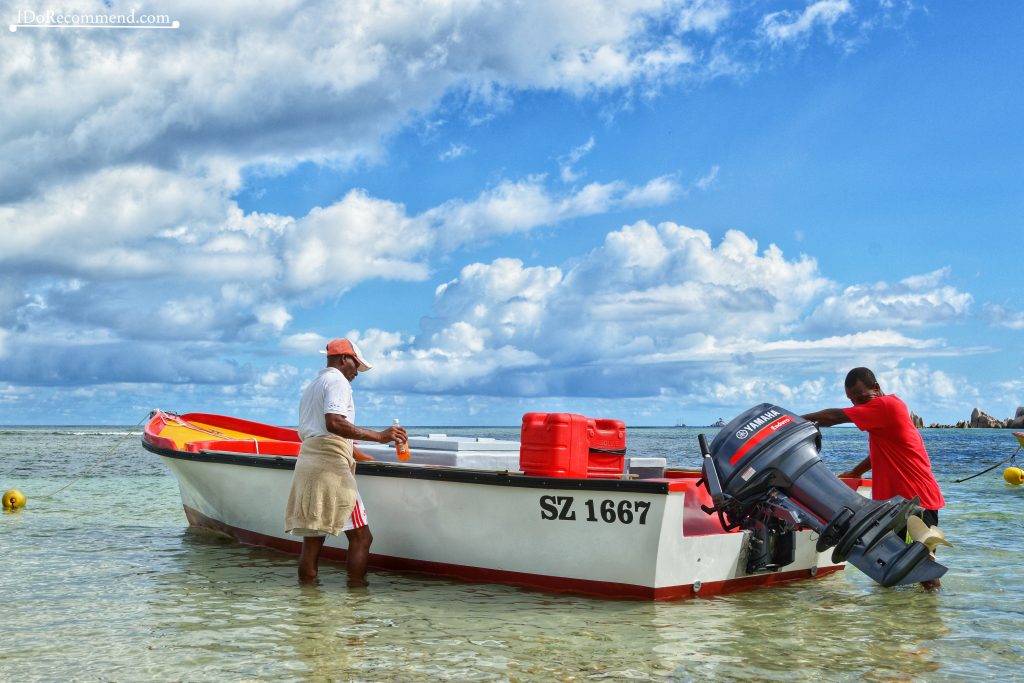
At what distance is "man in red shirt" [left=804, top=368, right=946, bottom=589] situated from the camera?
695 cm

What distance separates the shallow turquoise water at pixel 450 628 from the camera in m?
5.36

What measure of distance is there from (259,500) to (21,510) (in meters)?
7.81

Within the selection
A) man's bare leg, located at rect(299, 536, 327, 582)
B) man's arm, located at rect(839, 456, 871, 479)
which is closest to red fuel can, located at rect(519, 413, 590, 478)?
man's bare leg, located at rect(299, 536, 327, 582)

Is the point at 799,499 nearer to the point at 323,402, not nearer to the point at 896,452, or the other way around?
the point at 896,452

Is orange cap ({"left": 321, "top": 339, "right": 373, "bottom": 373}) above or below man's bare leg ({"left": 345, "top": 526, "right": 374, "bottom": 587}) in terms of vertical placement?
above

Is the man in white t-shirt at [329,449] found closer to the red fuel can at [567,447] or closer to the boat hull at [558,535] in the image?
the boat hull at [558,535]

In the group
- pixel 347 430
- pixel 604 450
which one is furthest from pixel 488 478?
pixel 347 430

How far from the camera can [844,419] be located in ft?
22.6

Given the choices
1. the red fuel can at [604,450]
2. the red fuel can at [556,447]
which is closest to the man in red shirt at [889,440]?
the red fuel can at [604,450]

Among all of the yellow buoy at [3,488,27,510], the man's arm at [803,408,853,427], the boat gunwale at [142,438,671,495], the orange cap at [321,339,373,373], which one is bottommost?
the yellow buoy at [3,488,27,510]

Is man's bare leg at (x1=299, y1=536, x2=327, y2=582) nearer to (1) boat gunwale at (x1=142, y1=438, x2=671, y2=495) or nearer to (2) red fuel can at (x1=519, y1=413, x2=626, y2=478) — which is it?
(1) boat gunwale at (x1=142, y1=438, x2=671, y2=495)

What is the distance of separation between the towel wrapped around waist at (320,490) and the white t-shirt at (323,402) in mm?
110

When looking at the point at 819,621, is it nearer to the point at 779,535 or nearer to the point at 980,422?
the point at 779,535

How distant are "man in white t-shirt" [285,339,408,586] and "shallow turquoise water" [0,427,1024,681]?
644 millimetres
